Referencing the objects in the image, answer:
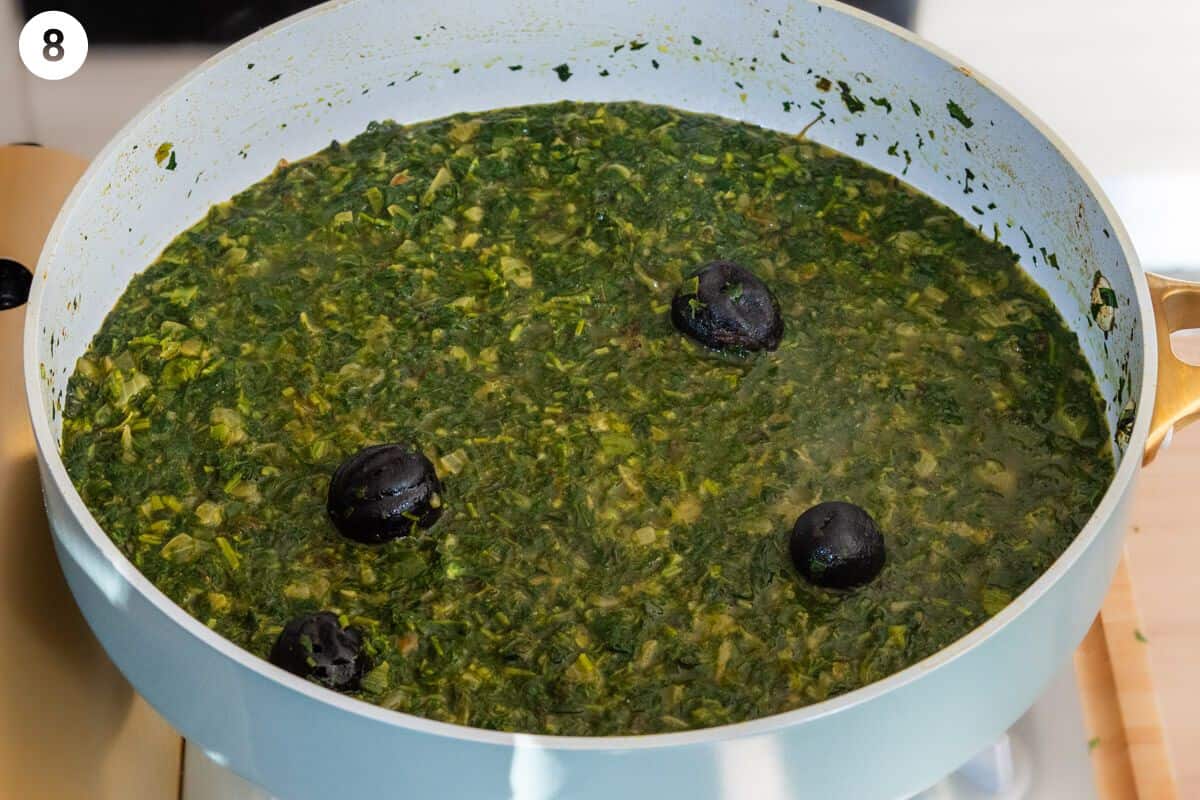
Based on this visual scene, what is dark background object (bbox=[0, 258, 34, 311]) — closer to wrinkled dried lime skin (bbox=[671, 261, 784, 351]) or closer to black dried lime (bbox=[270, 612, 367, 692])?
black dried lime (bbox=[270, 612, 367, 692])

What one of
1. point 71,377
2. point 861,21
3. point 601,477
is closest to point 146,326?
point 71,377

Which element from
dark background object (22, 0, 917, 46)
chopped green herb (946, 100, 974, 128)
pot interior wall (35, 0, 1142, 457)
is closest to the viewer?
pot interior wall (35, 0, 1142, 457)

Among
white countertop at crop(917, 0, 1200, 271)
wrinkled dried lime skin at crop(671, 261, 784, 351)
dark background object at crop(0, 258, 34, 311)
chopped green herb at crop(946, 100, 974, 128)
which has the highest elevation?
white countertop at crop(917, 0, 1200, 271)

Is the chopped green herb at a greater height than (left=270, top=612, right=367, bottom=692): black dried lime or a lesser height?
greater

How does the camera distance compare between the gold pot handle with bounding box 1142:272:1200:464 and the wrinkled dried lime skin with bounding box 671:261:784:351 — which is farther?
the wrinkled dried lime skin with bounding box 671:261:784:351

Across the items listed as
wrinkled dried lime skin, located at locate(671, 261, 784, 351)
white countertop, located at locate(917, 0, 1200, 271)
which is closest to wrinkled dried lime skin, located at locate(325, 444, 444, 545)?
wrinkled dried lime skin, located at locate(671, 261, 784, 351)

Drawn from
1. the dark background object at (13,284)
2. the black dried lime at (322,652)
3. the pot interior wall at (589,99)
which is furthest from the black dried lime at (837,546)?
the dark background object at (13,284)

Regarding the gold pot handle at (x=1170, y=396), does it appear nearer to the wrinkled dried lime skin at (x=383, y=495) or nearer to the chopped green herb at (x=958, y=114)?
the chopped green herb at (x=958, y=114)

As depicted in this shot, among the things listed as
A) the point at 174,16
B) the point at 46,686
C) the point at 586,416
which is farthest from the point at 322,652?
the point at 174,16
